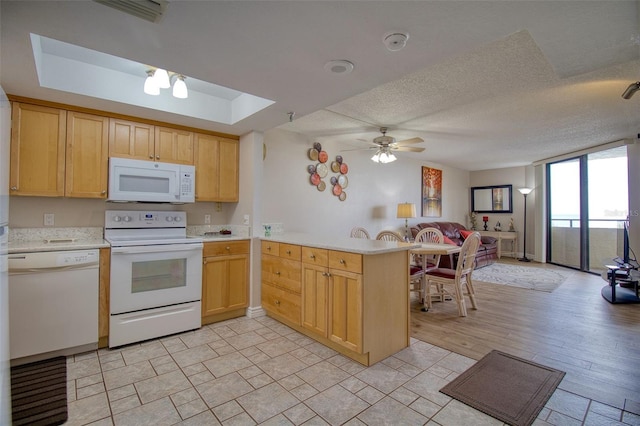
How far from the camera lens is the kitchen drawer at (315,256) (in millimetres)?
2684

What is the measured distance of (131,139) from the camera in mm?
3096

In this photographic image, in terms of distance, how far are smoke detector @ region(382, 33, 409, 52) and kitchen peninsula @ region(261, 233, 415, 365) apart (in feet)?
4.54

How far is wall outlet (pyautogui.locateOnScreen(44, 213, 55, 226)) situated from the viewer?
289cm

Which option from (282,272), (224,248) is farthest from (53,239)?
(282,272)

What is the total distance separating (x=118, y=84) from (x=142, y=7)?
1.58 meters

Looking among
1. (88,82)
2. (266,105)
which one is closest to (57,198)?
(88,82)

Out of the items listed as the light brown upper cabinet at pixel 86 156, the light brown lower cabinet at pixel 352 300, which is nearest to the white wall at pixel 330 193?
the light brown lower cabinet at pixel 352 300

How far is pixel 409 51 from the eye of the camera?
1.84 metres

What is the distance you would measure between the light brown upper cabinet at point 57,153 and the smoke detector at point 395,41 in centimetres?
277

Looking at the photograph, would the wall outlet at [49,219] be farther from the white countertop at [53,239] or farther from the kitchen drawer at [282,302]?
the kitchen drawer at [282,302]

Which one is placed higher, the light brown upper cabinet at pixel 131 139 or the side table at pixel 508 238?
the light brown upper cabinet at pixel 131 139

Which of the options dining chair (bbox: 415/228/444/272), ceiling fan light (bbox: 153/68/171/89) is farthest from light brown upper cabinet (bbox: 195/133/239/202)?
dining chair (bbox: 415/228/444/272)

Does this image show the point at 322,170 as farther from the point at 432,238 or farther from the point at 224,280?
the point at 224,280

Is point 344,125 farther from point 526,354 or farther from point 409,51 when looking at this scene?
point 526,354
